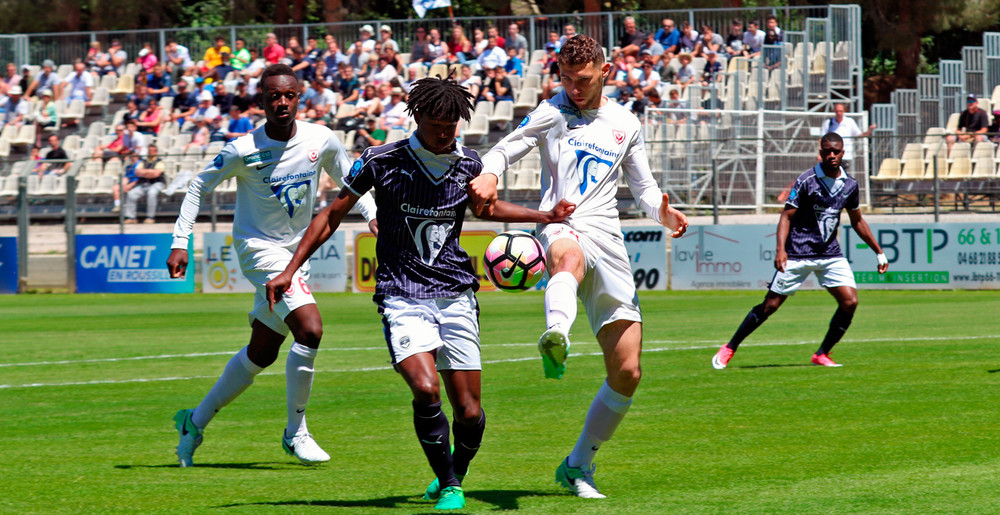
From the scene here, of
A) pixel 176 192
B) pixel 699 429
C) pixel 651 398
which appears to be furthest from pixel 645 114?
pixel 699 429

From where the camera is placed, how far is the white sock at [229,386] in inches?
305

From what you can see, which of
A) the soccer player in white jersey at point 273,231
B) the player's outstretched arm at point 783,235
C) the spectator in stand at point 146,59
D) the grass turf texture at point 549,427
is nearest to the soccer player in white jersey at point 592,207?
the grass turf texture at point 549,427

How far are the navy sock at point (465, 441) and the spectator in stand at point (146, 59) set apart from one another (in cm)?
2961

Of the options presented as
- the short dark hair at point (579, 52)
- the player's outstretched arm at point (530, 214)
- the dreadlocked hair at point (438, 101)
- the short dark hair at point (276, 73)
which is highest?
the short dark hair at point (276, 73)

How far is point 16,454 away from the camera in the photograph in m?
8.08

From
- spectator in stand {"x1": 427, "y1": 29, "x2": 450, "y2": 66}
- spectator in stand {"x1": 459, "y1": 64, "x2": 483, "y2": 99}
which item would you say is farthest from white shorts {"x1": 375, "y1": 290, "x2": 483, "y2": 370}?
spectator in stand {"x1": 427, "y1": 29, "x2": 450, "y2": 66}

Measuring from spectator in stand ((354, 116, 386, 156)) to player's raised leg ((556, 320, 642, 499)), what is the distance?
67.1ft

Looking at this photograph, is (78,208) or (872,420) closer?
(872,420)

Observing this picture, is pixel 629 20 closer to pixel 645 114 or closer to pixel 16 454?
pixel 645 114

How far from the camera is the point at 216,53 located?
33.1 m

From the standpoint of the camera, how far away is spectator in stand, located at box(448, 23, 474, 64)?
30.5 m

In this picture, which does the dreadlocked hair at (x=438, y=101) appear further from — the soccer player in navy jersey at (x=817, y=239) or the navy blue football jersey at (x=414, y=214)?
the soccer player in navy jersey at (x=817, y=239)

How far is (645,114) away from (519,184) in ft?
9.80

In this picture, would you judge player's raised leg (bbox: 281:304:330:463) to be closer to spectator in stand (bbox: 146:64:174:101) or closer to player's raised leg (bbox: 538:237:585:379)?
player's raised leg (bbox: 538:237:585:379)
